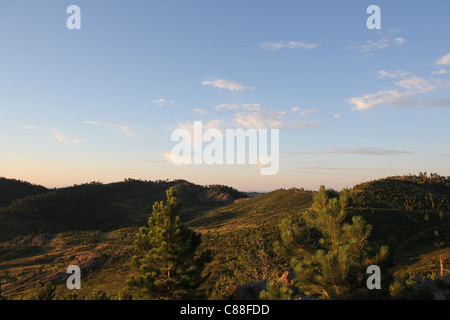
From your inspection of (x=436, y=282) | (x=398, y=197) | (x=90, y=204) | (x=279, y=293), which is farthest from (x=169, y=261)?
(x=90, y=204)

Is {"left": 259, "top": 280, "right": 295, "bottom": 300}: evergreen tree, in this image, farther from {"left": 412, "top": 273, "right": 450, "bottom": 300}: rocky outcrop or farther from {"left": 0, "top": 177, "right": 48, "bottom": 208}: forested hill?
{"left": 0, "top": 177, "right": 48, "bottom": 208}: forested hill

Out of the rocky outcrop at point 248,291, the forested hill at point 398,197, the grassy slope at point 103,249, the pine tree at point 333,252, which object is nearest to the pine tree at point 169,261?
the rocky outcrop at point 248,291

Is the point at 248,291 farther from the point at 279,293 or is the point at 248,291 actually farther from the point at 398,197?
the point at 398,197

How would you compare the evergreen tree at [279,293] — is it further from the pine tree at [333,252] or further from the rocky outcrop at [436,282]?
the rocky outcrop at [436,282]

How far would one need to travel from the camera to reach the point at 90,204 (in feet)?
325

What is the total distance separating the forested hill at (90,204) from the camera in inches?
2975

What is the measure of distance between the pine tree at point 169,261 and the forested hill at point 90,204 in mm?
65062

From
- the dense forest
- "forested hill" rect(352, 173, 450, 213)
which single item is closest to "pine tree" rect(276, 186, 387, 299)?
the dense forest

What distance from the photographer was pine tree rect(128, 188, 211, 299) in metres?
16.4

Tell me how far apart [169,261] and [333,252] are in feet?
37.3

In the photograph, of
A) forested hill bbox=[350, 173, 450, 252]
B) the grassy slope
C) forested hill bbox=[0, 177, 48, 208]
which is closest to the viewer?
the grassy slope

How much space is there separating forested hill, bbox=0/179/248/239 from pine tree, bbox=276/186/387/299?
72575mm

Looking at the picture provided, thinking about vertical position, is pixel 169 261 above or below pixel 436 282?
above
